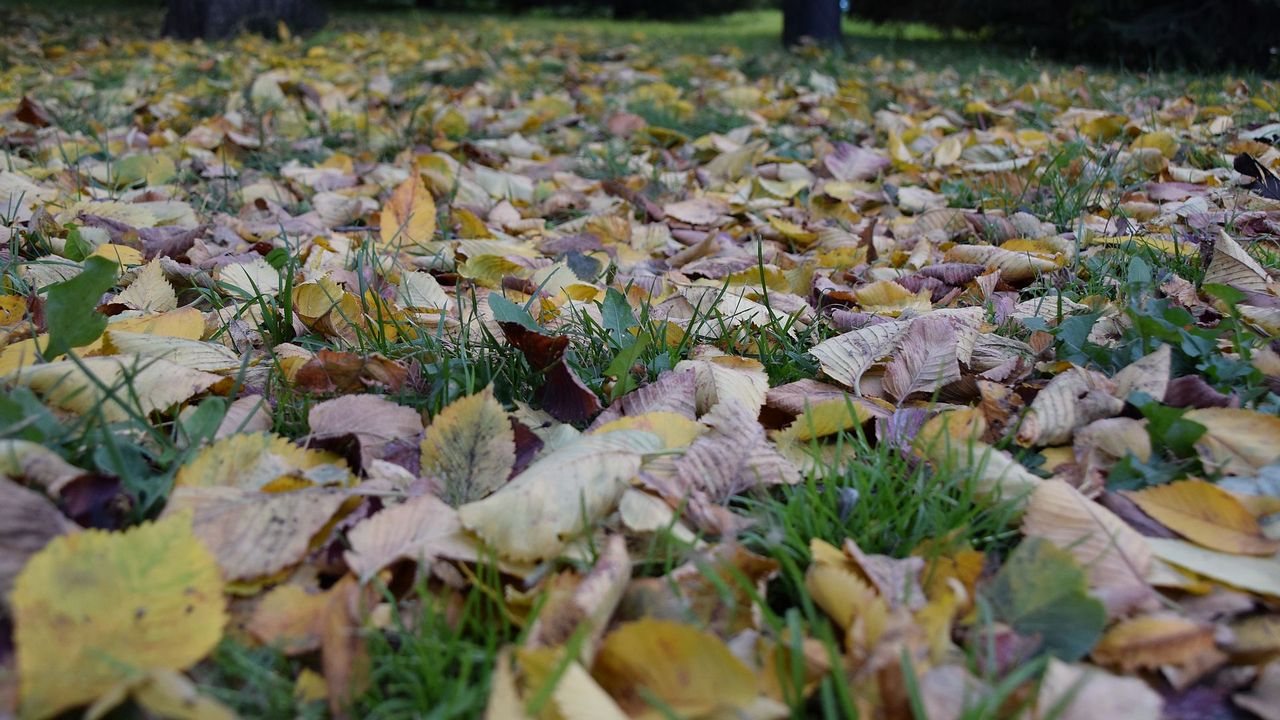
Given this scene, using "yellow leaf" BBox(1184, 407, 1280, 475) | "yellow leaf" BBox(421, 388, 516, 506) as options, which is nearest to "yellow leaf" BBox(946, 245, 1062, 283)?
"yellow leaf" BBox(1184, 407, 1280, 475)

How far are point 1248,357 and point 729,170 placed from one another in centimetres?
176

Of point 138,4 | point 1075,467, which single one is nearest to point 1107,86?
point 1075,467

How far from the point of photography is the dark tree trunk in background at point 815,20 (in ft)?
23.7

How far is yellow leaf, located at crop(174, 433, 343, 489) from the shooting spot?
0.98 metres

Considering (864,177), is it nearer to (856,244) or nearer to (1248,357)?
(856,244)

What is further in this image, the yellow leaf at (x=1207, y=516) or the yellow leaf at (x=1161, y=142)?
the yellow leaf at (x=1161, y=142)

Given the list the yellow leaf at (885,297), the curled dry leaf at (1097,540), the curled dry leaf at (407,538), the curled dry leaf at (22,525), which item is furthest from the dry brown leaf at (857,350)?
the curled dry leaf at (22,525)

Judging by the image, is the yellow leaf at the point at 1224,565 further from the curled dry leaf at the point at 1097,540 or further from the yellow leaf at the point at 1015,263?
the yellow leaf at the point at 1015,263

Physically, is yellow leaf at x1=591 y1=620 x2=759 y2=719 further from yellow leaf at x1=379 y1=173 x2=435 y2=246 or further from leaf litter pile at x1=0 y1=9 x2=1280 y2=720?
yellow leaf at x1=379 y1=173 x2=435 y2=246

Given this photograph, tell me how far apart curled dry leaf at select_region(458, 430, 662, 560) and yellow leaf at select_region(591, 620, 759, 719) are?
0.58ft

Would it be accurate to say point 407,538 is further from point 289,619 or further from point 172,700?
point 172,700

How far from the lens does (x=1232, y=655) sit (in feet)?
2.69

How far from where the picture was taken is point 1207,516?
97 centimetres

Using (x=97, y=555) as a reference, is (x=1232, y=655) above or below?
below
